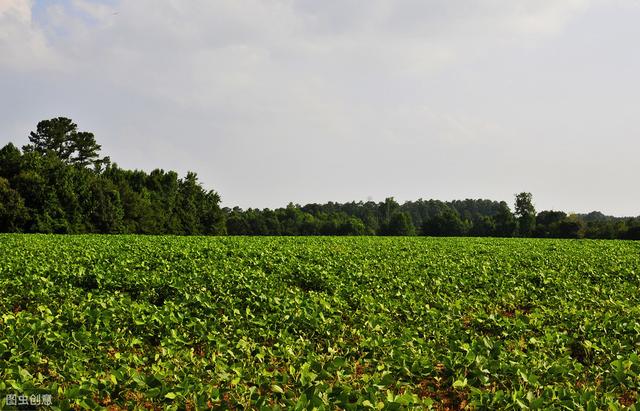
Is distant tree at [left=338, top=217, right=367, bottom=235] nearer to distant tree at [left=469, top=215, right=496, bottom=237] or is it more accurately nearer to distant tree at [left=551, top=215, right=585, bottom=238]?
distant tree at [left=469, top=215, right=496, bottom=237]

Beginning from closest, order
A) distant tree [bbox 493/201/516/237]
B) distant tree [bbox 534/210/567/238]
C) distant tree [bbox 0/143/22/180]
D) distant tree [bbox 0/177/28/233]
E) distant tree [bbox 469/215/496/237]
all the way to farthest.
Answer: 1. distant tree [bbox 0/177/28/233]
2. distant tree [bbox 0/143/22/180]
3. distant tree [bbox 534/210/567/238]
4. distant tree [bbox 493/201/516/237]
5. distant tree [bbox 469/215/496/237]

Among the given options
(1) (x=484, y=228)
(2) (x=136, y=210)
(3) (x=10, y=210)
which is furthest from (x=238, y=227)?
(3) (x=10, y=210)

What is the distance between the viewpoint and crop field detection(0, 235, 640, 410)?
454 cm

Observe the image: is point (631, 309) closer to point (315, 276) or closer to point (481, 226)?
point (315, 276)

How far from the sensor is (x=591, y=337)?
23.9 feet

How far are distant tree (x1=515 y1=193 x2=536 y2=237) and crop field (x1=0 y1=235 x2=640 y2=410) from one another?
7286 centimetres

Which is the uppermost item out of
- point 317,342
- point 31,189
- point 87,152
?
point 87,152

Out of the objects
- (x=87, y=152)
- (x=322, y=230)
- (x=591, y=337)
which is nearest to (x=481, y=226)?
(x=322, y=230)

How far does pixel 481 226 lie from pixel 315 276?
3349 inches

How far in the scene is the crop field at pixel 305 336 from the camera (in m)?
4.54

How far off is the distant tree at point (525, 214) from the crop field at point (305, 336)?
2869 inches

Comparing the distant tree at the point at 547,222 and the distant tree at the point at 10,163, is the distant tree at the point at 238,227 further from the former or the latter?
the distant tree at the point at 547,222

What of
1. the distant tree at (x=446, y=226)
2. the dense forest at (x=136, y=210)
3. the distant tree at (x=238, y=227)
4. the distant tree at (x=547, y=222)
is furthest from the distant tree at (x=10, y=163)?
the distant tree at (x=547, y=222)

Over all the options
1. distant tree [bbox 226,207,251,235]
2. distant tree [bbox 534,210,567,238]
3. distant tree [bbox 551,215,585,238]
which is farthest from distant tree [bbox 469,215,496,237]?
distant tree [bbox 226,207,251,235]
